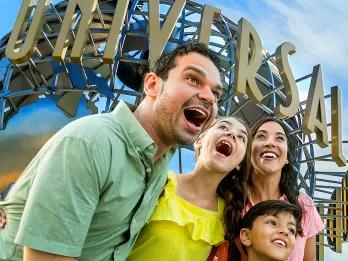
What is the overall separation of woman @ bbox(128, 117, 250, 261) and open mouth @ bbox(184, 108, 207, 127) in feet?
1.93

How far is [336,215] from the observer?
8992 millimetres

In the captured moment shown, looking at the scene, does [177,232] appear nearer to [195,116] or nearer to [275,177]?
[195,116]

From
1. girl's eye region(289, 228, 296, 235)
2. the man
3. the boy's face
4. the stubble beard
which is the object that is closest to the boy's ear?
the boy's face

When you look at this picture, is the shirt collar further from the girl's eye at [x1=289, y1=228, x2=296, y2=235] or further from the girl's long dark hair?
the girl's eye at [x1=289, y1=228, x2=296, y2=235]

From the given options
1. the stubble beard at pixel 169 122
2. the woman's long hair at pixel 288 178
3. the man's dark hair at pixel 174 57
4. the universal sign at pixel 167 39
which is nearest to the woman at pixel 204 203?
the woman's long hair at pixel 288 178

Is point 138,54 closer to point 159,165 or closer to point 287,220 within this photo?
point 287,220

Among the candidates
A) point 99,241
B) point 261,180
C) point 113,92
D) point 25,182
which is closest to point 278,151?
point 261,180

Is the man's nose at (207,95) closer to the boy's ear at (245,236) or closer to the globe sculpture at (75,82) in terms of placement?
the boy's ear at (245,236)

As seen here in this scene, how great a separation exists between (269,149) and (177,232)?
89 centimetres

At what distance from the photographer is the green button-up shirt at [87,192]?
5.03ft

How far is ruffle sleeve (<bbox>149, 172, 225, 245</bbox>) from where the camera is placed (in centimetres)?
239

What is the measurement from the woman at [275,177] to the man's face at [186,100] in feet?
3.40

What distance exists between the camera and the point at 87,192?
1.58m

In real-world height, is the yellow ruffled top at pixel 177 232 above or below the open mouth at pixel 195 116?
below
